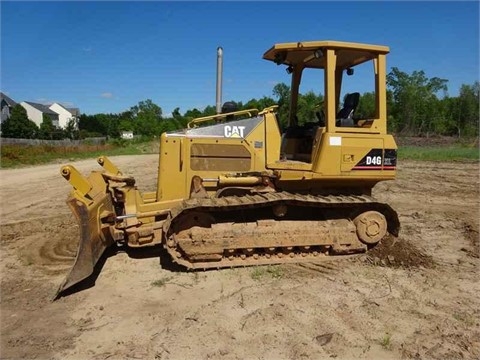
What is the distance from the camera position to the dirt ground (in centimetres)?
367

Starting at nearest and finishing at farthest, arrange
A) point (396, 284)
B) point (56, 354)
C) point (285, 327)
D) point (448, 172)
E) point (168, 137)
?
point (56, 354) → point (285, 327) → point (396, 284) → point (168, 137) → point (448, 172)

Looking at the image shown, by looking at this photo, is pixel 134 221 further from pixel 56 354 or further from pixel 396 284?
pixel 396 284

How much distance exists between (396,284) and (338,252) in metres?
0.96

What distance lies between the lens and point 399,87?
61.5m

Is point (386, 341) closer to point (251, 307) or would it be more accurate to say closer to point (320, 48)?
point (251, 307)

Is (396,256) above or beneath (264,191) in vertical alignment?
beneath

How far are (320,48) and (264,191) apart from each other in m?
2.03

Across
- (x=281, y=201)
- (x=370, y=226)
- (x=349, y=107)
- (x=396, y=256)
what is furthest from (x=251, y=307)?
(x=349, y=107)

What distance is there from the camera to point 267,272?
17.5ft

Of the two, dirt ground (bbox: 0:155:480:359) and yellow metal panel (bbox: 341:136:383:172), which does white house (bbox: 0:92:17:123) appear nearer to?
dirt ground (bbox: 0:155:480:359)

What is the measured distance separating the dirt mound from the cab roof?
2597mm

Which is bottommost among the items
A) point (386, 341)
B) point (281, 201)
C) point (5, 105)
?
point (386, 341)

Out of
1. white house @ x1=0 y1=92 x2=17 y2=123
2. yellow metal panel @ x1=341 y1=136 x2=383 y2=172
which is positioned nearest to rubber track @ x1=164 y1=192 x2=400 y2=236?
yellow metal panel @ x1=341 y1=136 x2=383 y2=172

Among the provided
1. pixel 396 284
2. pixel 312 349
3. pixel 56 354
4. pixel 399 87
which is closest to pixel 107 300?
pixel 56 354
